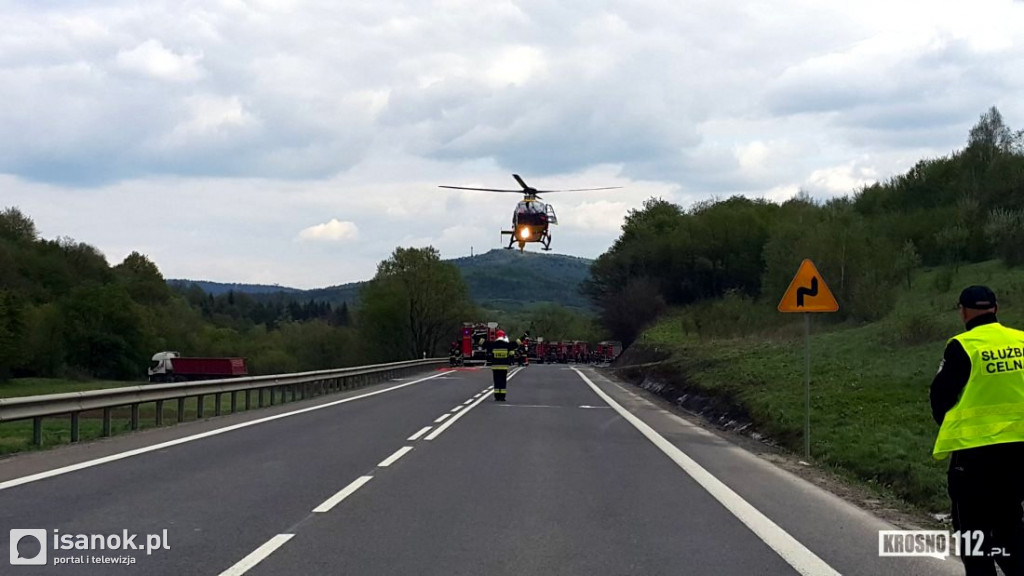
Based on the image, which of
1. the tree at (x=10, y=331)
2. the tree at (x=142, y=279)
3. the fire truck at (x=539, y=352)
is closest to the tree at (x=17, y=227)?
the tree at (x=142, y=279)

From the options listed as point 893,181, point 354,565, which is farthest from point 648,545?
point 893,181

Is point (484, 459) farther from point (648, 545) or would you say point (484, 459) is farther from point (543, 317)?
point (543, 317)

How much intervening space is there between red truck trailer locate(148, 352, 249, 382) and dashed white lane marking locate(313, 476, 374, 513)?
51.7 metres

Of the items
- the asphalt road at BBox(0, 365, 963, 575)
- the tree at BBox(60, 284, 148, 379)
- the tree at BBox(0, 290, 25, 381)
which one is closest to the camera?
the asphalt road at BBox(0, 365, 963, 575)

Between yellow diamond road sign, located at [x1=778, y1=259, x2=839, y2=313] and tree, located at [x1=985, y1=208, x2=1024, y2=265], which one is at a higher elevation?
tree, located at [x1=985, y1=208, x2=1024, y2=265]

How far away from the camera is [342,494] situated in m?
10.3

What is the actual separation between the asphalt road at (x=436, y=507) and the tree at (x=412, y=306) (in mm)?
84626

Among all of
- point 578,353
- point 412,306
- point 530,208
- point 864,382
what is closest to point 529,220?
point 530,208

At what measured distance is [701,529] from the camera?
28.7 ft

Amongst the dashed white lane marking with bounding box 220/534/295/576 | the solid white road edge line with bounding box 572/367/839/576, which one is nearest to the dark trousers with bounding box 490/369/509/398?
the solid white road edge line with bounding box 572/367/839/576

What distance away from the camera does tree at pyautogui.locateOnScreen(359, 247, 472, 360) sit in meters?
102

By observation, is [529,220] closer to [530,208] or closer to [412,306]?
[530,208]

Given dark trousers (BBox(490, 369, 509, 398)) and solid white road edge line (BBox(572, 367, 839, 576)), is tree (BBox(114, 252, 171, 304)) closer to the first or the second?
dark trousers (BBox(490, 369, 509, 398))

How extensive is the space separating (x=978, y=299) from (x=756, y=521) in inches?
147
